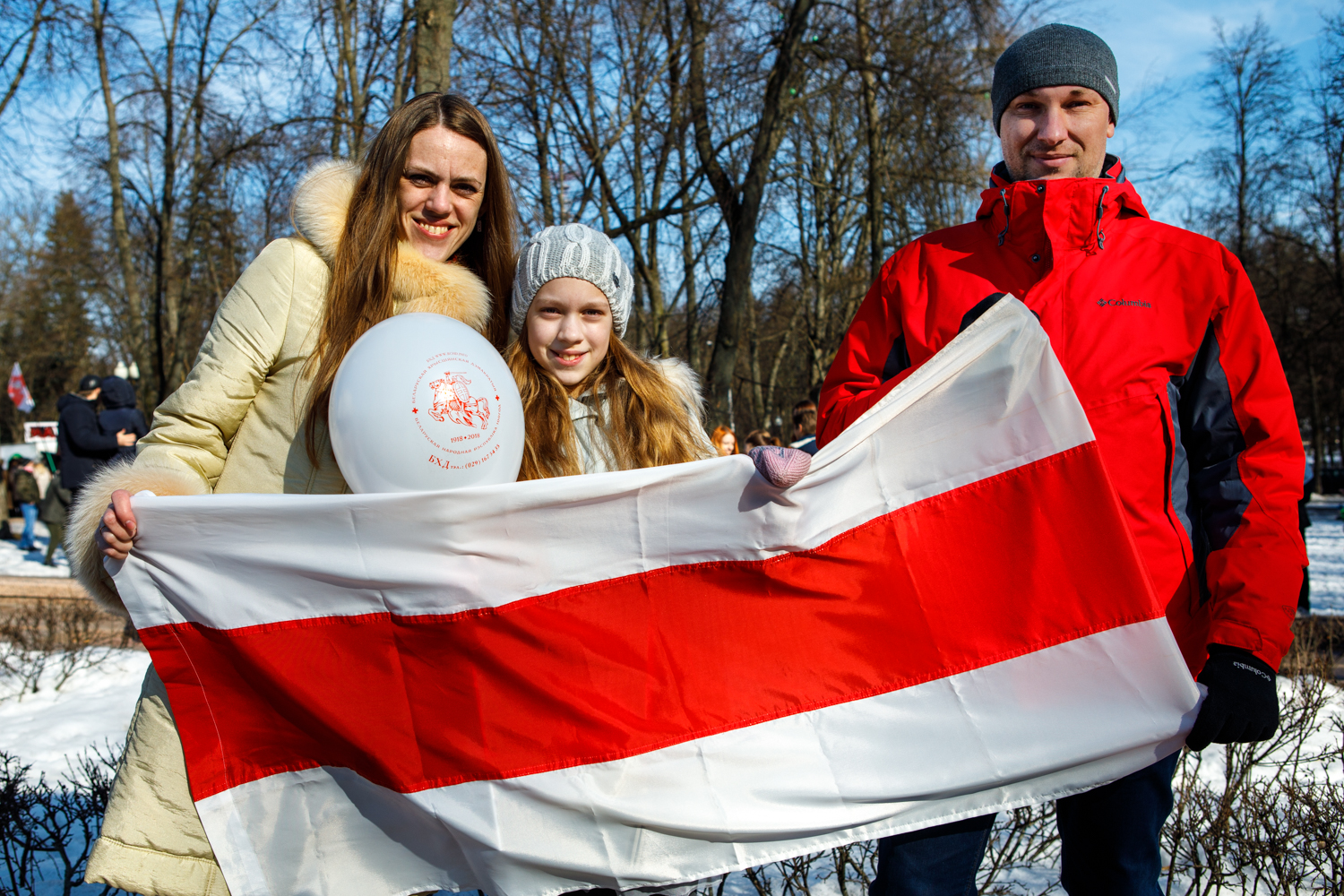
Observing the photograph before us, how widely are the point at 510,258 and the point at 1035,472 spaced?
1.51 meters

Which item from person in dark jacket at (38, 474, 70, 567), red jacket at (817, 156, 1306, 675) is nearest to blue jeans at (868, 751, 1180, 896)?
red jacket at (817, 156, 1306, 675)

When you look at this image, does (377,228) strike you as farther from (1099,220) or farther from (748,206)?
(748,206)

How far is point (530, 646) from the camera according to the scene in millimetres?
2039

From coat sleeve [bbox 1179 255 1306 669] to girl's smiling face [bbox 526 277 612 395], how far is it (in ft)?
4.60

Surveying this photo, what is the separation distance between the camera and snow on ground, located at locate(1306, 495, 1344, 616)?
29.2 ft

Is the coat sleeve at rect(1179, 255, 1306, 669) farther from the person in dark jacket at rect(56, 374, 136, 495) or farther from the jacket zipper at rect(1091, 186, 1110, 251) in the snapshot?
the person in dark jacket at rect(56, 374, 136, 495)

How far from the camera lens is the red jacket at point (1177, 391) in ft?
6.07

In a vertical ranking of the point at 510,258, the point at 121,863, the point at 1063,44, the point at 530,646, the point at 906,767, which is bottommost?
the point at 121,863

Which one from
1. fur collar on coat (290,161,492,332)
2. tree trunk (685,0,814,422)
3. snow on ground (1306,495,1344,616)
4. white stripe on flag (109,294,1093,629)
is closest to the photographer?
white stripe on flag (109,294,1093,629)

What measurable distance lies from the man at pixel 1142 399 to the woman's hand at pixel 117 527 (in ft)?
5.47

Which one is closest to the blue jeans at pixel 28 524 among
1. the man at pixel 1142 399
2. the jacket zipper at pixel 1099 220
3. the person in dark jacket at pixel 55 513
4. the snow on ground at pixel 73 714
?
the person in dark jacket at pixel 55 513

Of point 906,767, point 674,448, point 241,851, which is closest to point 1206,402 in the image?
point 906,767

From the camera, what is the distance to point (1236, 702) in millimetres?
1789

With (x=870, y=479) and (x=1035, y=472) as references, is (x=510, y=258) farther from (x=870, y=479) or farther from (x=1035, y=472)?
(x=1035, y=472)
